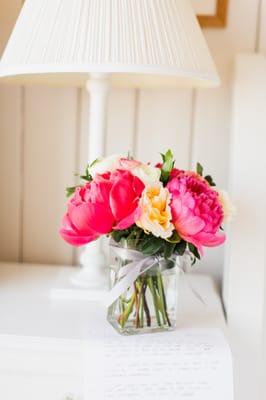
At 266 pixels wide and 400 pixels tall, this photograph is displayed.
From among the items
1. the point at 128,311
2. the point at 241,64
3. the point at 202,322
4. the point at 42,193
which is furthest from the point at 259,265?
the point at 42,193

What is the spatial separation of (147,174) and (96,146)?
0.23 meters

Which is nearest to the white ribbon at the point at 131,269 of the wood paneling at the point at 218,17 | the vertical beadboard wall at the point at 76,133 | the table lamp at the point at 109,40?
the table lamp at the point at 109,40

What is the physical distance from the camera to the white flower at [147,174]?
0.74 m

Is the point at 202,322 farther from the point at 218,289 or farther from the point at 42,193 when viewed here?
the point at 42,193

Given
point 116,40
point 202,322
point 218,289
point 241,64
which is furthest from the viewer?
point 218,289

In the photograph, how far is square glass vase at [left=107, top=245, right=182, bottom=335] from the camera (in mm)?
781

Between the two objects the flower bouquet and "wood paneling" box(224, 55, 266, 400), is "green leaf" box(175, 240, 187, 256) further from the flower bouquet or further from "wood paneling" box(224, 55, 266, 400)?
"wood paneling" box(224, 55, 266, 400)

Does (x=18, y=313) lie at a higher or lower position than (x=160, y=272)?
lower

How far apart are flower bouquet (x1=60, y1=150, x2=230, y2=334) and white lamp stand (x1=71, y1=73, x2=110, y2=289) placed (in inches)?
6.2

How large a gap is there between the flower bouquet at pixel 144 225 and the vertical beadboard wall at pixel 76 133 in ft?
1.10

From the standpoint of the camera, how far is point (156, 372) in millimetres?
713

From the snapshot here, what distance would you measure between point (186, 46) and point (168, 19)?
5 centimetres

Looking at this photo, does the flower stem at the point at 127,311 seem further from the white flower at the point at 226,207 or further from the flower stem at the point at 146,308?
the white flower at the point at 226,207

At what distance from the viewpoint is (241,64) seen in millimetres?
966
